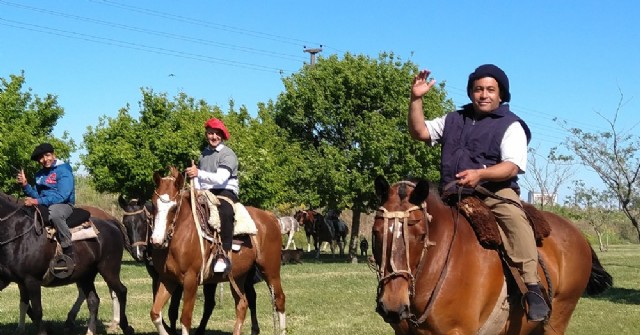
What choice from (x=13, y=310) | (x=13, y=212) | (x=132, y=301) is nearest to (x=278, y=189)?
(x=132, y=301)

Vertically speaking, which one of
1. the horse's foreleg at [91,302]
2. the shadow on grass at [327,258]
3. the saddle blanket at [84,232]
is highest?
the saddle blanket at [84,232]

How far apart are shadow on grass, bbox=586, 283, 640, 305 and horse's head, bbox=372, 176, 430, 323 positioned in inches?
623

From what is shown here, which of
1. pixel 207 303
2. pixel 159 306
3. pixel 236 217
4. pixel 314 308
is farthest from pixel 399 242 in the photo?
pixel 314 308

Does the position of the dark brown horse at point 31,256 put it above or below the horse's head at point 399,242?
below

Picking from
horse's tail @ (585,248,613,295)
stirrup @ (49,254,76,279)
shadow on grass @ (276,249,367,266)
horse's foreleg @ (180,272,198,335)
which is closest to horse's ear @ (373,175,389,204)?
horse's tail @ (585,248,613,295)

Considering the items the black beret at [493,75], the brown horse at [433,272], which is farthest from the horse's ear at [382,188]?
the black beret at [493,75]

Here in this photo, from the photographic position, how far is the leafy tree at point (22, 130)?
26750 millimetres

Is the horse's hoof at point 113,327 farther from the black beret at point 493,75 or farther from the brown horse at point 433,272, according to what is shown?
the black beret at point 493,75

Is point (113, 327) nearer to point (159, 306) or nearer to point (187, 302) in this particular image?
point (159, 306)

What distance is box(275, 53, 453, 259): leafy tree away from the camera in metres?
35.0

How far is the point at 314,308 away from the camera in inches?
644

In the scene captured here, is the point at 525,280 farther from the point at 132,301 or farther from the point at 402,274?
the point at 132,301

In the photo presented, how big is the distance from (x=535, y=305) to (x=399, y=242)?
3.97 ft

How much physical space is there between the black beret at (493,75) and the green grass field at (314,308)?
24.9ft
